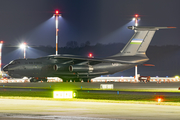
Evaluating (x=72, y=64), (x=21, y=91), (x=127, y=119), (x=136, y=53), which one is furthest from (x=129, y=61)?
(x=127, y=119)

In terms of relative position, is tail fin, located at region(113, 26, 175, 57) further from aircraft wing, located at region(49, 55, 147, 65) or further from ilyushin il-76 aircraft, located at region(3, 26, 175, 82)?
aircraft wing, located at region(49, 55, 147, 65)

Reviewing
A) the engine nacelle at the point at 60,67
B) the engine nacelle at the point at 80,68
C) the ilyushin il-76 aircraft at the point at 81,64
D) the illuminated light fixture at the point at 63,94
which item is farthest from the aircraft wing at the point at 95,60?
the illuminated light fixture at the point at 63,94

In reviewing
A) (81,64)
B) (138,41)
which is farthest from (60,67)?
(138,41)

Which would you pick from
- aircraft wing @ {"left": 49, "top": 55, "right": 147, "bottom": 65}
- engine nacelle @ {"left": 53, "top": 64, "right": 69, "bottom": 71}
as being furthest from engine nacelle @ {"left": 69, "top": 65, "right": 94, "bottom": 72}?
aircraft wing @ {"left": 49, "top": 55, "right": 147, "bottom": 65}

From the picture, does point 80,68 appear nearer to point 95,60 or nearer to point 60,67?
point 95,60

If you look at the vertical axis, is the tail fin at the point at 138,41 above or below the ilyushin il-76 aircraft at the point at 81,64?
above

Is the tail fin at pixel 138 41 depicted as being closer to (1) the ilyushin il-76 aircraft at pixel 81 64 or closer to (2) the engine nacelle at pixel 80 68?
(1) the ilyushin il-76 aircraft at pixel 81 64

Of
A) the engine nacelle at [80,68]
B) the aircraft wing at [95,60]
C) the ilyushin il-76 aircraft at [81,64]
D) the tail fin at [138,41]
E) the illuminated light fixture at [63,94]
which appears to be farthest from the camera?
the tail fin at [138,41]

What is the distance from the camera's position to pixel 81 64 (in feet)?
158

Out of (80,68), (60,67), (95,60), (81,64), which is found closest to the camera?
(80,68)

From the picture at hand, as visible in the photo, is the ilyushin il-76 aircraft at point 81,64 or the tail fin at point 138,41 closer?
the ilyushin il-76 aircraft at point 81,64

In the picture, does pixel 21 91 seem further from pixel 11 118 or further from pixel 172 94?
pixel 11 118

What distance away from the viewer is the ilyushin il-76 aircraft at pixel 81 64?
45059 mm

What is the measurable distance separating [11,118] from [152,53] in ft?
524
